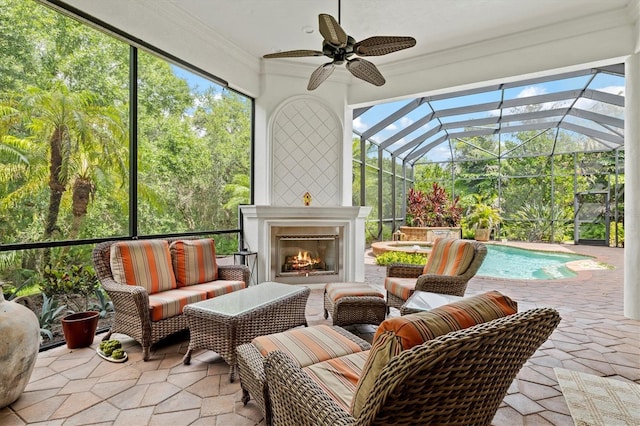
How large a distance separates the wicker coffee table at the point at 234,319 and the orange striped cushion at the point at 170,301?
0.35m

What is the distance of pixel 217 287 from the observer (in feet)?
11.0

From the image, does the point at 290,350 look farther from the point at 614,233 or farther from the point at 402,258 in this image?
the point at 614,233

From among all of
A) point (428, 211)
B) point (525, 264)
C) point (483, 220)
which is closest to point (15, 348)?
point (525, 264)

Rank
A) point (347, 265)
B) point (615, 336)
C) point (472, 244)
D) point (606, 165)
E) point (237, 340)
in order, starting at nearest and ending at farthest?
point (237, 340), point (615, 336), point (472, 244), point (347, 265), point (606, 165)

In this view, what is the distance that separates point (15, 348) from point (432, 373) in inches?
93.2

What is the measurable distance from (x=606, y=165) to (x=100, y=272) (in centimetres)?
1409

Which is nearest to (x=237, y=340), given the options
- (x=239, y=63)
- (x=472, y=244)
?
(x=472, y=244)

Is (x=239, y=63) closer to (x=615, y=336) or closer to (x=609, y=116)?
(x=615, y=336)

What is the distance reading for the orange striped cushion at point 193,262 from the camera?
3.46 m

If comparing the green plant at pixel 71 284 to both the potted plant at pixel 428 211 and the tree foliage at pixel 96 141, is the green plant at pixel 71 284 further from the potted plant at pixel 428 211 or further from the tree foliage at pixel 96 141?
the potted plant at pixel 428 211

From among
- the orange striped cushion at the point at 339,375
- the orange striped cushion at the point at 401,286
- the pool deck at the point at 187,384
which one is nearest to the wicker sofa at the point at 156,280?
the pool deck at the point at 187,384

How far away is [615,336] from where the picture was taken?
129 inches

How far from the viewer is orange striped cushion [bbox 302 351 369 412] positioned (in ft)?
4.63

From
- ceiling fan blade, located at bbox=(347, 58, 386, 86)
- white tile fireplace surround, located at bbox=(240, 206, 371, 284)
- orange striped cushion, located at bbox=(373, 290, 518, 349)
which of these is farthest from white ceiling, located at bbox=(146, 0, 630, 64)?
orange striped cushion, located at bbox=(373, 290, 518, 349)
